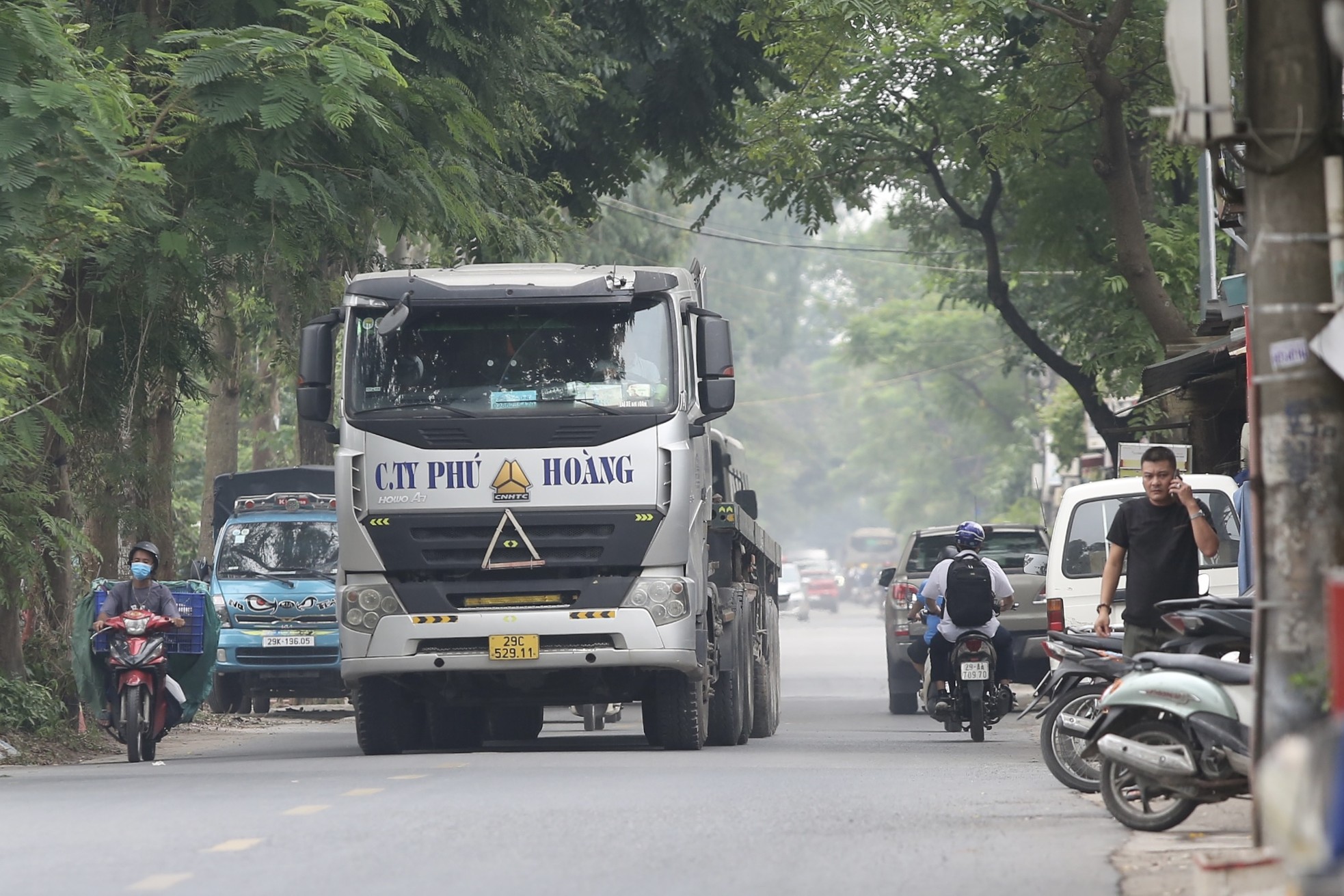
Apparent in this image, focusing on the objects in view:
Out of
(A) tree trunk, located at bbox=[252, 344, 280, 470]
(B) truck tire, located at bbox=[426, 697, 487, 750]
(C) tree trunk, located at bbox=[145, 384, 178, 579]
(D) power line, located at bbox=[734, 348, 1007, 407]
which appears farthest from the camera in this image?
(D) power line, located at bbox=[734, 348, 1007, 407]

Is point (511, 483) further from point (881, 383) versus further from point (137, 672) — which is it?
point (881, 383)

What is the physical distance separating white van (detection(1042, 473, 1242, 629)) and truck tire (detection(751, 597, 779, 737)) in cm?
299

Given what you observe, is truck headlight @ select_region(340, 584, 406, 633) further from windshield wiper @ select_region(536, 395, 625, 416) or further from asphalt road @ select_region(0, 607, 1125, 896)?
windshield wiper @ select_region(536, 395, 625, 416)

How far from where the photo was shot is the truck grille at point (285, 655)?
74.2 ft

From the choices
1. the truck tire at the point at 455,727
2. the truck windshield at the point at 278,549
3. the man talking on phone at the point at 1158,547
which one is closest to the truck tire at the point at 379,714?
the truck tire at the point at 455,727

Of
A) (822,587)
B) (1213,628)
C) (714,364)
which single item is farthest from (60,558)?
(822,587)

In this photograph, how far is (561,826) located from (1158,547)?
374cm

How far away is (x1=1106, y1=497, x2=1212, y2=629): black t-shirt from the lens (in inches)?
438

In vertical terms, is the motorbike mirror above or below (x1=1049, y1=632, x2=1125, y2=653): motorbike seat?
above

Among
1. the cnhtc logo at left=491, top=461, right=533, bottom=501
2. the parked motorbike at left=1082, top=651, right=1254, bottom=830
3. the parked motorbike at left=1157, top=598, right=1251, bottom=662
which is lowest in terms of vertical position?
the parked motorbike at left=1082, top=651, right=1254, bottom=830

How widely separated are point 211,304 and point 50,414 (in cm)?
251

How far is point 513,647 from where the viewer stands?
13.9m

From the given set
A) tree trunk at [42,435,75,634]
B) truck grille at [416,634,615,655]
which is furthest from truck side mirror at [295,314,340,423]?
tree trunk at [42,435,75,634]

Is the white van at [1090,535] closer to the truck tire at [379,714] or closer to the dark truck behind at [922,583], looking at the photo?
the dark truck behind at [922,583]
